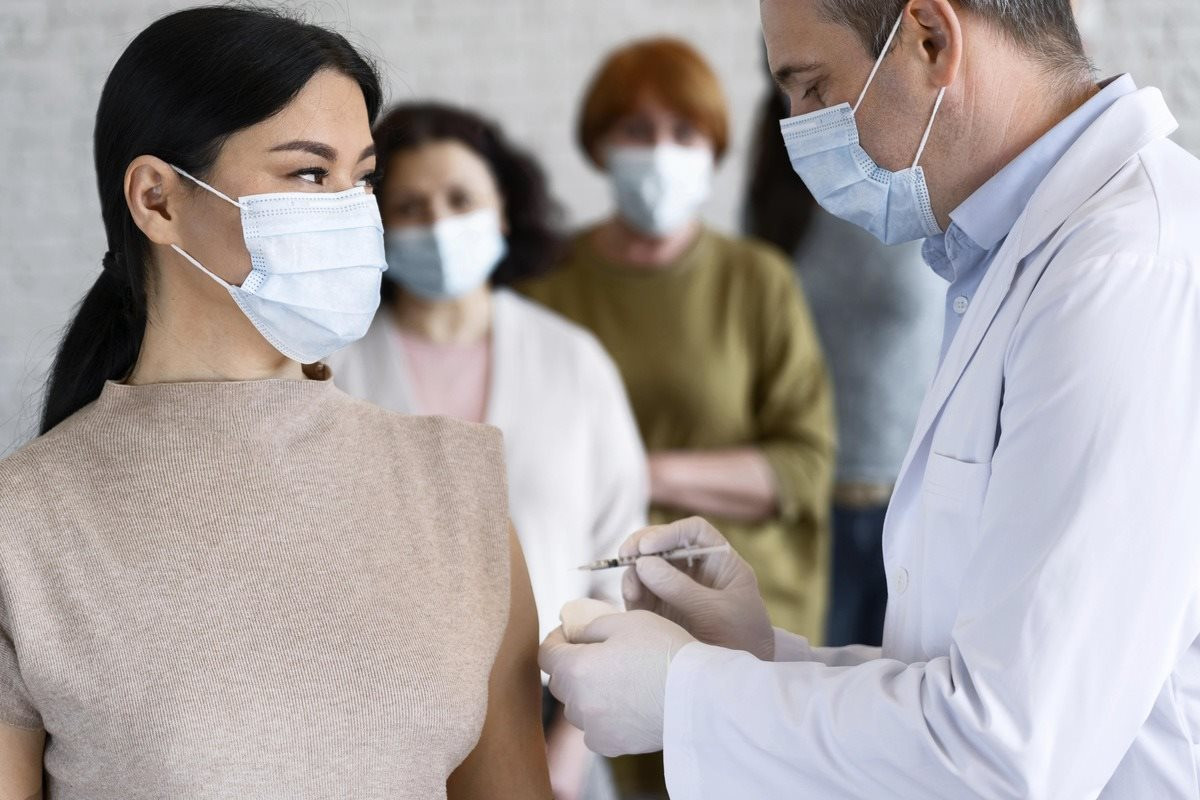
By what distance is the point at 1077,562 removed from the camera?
38.4 inches

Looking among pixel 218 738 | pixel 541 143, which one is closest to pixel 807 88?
pixel 218 738

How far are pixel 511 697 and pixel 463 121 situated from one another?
1.46m

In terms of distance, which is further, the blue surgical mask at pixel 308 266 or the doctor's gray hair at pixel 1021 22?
the blue surgical mask at pixel 308 266

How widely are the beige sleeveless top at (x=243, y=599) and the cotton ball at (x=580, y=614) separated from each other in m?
0.08

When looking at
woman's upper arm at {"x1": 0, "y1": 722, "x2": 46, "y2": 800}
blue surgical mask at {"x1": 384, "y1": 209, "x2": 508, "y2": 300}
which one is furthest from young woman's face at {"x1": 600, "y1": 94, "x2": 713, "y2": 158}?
woman's upper arm at {"x1": 0, "y1": 722, "x2": 46, "y2": 800}

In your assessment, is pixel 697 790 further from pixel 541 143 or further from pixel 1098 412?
pixel 541 143

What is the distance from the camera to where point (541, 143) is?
3.66 m

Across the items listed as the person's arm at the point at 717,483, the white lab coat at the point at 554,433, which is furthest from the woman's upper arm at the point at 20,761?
the person's arm at the point at 717,483

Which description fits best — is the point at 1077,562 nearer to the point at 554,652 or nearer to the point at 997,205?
the point at 997,205

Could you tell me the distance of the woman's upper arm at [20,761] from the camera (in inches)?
44.3

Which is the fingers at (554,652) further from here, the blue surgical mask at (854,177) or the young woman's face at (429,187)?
the young woman's face at (429,187)

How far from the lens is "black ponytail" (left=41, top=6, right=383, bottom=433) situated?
1.25 m

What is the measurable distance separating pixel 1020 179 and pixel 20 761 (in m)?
1.07

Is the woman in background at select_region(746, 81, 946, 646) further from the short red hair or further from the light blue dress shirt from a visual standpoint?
the light blue dress shirt
